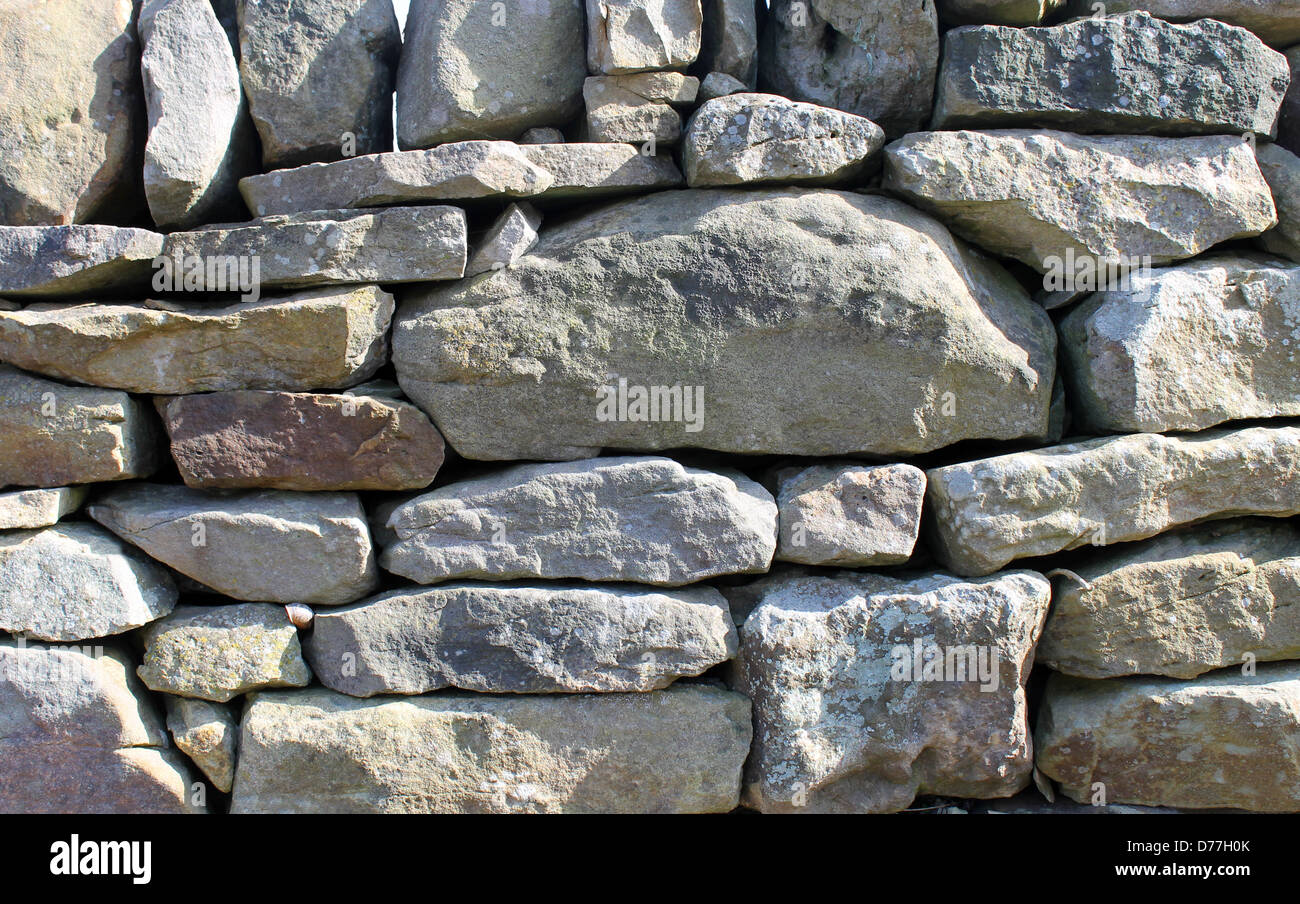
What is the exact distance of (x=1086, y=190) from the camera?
3377mm

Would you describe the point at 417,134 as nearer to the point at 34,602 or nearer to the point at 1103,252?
the point at 34,602

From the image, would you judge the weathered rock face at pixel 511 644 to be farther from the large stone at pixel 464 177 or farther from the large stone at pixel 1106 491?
the large stone at pixel 464 177

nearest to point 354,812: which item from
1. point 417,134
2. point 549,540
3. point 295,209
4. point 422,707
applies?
point 422,707

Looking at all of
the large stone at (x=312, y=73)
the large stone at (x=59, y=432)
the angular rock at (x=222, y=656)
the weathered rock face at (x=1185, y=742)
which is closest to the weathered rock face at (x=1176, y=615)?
the weathered rock face at (x=1185, y=742)

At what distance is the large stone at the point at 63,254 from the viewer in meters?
3.13

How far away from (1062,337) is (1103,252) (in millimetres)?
336

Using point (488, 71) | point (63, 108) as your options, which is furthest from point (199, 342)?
point (488, 71)

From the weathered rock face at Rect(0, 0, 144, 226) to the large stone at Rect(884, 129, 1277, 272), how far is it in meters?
2.76

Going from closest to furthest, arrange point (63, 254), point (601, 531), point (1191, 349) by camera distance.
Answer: point (63, 254) → point (601, 531) → point (1191, 349)

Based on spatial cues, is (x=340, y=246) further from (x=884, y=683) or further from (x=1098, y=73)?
(x=1098, y=73)

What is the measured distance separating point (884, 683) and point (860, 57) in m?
2.23

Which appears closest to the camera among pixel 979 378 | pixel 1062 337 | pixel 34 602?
pixel 34 602

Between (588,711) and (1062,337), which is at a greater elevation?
(1062,337)

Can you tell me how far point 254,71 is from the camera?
3.39 m
